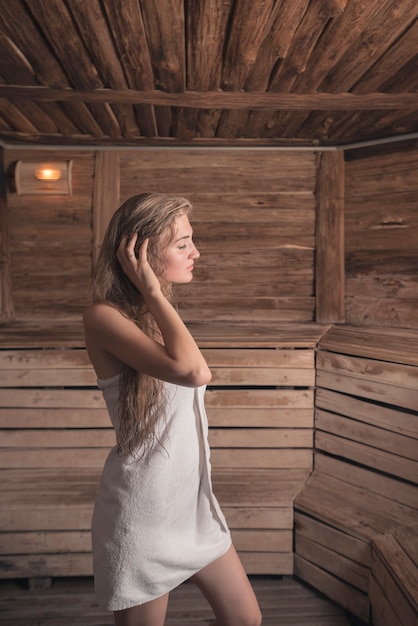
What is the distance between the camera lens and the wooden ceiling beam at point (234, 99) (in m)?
3.30

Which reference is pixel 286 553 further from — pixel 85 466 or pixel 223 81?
pixel 223 81

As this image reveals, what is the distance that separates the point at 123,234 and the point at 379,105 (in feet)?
7.78

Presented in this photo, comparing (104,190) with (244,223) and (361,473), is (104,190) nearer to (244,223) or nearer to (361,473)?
(244,223)

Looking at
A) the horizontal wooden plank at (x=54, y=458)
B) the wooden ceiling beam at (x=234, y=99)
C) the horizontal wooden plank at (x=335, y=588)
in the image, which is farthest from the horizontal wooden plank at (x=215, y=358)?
the wooden ceiling beam at (x=234, y=99)

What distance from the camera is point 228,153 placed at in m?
4.66

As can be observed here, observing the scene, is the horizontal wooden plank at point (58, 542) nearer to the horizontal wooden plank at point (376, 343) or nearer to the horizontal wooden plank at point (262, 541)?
the horizontal wooden plank at point (262, 541)

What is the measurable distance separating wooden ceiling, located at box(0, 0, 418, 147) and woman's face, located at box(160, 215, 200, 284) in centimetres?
112

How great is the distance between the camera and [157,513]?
1821mm

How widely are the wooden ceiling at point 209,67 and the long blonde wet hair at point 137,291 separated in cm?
108

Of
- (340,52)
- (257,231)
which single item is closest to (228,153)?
(257,231)

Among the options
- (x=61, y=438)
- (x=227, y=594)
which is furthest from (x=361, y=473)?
(x=61, y=438)

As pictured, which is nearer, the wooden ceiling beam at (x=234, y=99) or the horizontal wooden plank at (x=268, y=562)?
the wooden ceiling beam at (x=234, y=99)

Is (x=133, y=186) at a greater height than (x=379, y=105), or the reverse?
(x=379, y=105)

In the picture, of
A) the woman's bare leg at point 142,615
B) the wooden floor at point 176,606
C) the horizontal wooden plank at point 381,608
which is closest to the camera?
the woman's bare leg at point 142,615
